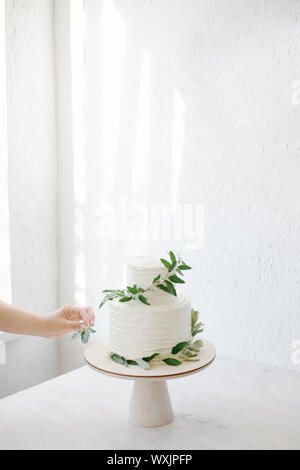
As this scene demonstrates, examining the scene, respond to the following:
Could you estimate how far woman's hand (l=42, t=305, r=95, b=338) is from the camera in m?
1.23

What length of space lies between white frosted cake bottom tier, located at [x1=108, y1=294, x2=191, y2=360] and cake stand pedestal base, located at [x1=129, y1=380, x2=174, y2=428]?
10 cm

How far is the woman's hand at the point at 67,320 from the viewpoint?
Answer: 48.4 inches

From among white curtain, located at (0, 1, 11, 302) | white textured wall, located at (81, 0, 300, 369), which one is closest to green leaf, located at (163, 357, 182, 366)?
white textured wall, located at (81, 0, 300, 369)

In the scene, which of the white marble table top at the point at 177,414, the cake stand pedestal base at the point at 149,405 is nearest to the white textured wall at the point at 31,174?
the white marble table top at the point at 177,414

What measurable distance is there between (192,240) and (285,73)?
1.89 feet

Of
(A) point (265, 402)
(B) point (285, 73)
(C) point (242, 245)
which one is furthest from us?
(C) point (242, 245)

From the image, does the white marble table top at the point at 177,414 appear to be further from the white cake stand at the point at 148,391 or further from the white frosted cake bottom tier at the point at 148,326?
the white frosted cake bottom tier at the point at 148,326

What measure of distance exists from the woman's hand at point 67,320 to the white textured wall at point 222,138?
1.69 ft

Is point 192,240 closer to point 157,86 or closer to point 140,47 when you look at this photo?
point 157,86

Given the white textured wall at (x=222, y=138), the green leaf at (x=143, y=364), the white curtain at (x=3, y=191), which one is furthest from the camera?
the white curtain at (x=3, y=191)

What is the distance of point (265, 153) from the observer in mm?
1469

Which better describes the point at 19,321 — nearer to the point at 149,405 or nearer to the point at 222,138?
the point at 149,405

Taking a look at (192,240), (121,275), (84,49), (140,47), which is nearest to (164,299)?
(192,240)

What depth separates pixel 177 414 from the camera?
1210 millimetres
